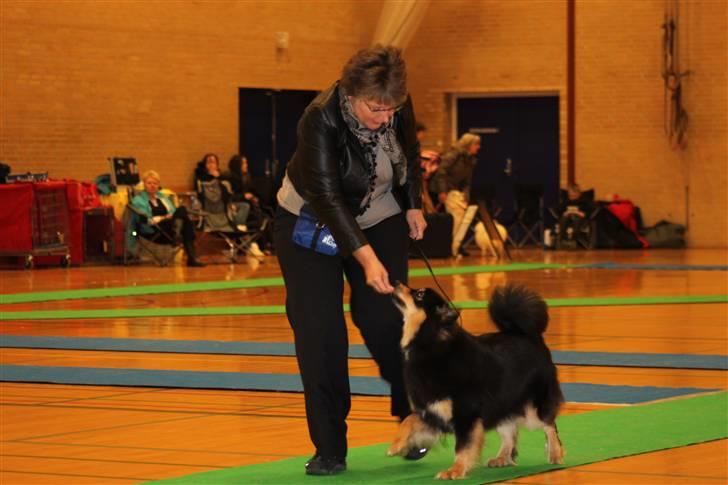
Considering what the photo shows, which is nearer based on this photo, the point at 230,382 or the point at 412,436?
the point at 412,436

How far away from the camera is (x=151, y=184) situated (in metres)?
17.8

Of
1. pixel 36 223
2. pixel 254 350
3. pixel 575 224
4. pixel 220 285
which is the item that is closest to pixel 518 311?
pixel 254 350

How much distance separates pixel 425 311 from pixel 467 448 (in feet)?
1.45

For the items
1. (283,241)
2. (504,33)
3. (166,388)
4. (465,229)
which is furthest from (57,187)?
(283,241)

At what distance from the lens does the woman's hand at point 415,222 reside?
4.82m

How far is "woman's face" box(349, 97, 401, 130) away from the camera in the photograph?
14.6ft

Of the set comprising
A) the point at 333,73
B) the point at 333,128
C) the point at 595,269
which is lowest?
the point at 595,269

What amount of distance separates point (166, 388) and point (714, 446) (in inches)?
115

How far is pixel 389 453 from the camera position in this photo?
15.9 feet

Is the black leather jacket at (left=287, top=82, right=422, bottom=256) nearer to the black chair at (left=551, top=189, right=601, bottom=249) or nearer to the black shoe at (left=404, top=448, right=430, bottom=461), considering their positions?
the black shoe at (left=404, top=448, right=430, bottom=461)

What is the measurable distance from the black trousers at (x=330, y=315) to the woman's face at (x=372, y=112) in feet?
1.26

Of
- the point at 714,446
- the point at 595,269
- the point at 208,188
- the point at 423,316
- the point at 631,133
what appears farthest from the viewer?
the point at 631,133

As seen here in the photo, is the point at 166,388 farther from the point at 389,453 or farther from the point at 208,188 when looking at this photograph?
the point at 208,188

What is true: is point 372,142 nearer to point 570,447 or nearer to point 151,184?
point 570,447
